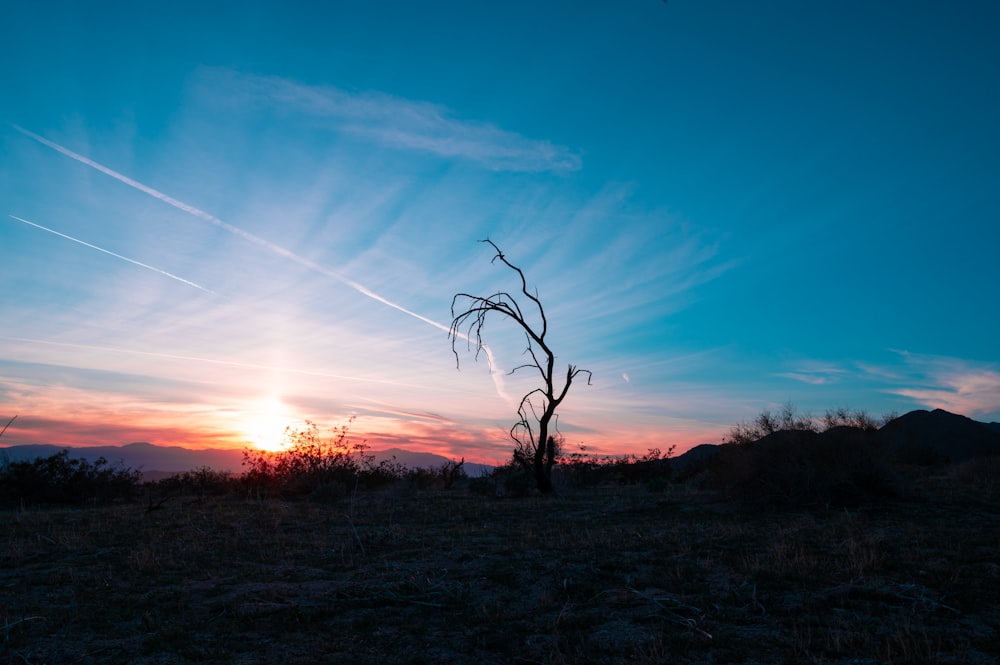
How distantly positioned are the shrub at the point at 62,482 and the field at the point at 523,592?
1138 centimetres

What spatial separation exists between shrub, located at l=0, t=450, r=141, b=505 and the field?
11.4 metres

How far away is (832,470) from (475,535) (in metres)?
7.14

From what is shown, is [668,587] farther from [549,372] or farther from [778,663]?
[549,372]

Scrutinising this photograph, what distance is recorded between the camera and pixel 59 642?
17.3 ft

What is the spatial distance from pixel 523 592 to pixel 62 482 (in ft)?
67.8

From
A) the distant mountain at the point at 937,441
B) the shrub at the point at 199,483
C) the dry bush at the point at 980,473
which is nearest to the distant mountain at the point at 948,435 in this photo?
the distant mountain at the point at 937,441

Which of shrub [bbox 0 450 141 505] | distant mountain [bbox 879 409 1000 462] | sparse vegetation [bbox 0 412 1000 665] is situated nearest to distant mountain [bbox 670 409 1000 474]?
distant mountain [bbox 879 409 1000 462]

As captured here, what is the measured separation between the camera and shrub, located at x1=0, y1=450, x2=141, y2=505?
787 inches

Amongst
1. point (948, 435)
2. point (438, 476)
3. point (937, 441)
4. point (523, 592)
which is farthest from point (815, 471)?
point (948, 435)

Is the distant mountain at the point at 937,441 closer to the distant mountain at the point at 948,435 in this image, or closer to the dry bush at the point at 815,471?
the distant mountain at the point at 948,435

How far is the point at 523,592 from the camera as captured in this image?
636cm

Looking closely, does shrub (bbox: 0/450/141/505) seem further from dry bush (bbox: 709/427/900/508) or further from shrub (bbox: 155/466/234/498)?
dry bush (bbox: 709/427/900/508)

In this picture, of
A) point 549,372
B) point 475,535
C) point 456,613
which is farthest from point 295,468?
point 456,613

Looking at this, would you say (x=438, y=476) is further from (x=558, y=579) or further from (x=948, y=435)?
(x=948, y=435)
